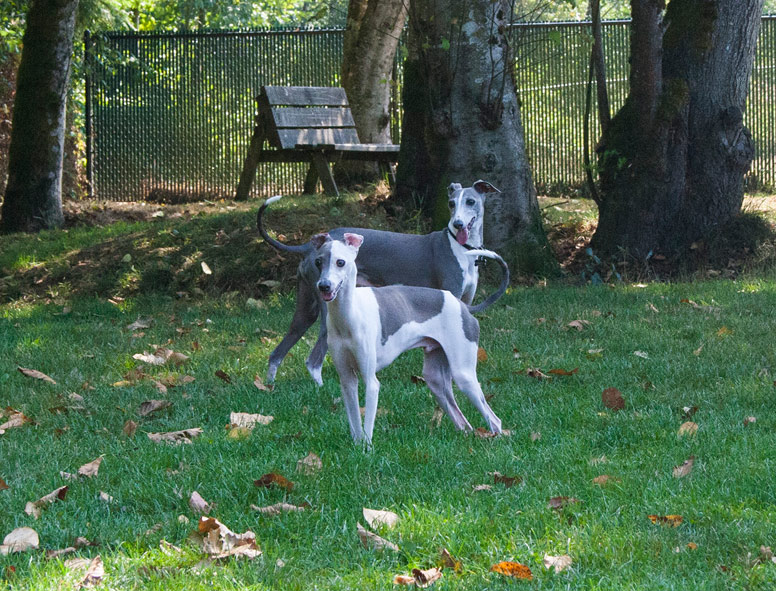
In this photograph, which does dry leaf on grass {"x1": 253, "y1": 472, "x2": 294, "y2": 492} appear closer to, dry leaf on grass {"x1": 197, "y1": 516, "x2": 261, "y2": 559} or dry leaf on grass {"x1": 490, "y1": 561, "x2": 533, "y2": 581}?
dry leaf on grass {"x1": 197, "y1": 516, "x2": 261, "y2": 559}

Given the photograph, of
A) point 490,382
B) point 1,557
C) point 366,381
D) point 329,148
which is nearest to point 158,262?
point 329,148

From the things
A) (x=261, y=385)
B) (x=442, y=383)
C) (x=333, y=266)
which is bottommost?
(x=261, y=385)

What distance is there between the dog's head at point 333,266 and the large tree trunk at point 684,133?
618cm

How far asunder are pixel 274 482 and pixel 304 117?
9.97 m

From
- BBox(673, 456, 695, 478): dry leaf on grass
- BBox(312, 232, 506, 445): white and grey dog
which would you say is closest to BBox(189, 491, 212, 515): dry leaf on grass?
BBox(312, 232, 506, 445): white and grey dog

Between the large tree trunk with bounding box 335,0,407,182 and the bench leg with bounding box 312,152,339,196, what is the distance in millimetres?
2024

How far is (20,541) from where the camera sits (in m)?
3.47

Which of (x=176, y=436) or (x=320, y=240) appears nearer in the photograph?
(x=320, y=240)

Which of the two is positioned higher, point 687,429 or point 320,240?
point 320,240

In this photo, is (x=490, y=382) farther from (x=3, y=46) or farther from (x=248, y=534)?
(x=3, y=46)

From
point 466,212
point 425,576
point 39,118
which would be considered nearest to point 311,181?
point 39,118

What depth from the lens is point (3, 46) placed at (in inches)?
615

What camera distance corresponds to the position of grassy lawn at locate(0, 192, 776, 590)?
3.23 metres

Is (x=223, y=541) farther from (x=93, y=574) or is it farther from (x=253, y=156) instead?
(x=253, y=156)
